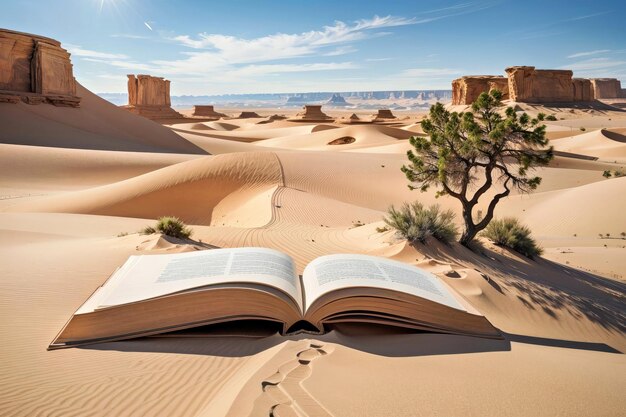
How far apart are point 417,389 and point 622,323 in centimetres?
592

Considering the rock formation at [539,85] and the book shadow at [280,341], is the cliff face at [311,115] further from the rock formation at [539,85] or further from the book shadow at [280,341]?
the book shadow at [280,341]

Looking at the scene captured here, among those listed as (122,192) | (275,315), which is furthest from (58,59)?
(275,315)

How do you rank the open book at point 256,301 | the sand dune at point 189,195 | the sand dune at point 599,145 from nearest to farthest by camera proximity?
the open book at point 256,301 < the sand dune at point 189,195 < the sand dune at point 599,145

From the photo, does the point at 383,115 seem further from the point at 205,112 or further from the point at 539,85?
the point at 205,112

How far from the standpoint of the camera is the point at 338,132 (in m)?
48.4

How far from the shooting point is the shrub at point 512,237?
9.63m

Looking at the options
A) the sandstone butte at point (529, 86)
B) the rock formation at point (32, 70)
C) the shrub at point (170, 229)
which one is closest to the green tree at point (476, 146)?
the shrub at point (170, 229)

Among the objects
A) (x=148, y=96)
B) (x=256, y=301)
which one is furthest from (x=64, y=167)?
(x=148, y=96)

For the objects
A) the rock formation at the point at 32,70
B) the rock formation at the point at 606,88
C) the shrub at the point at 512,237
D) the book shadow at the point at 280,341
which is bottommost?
the shrub at the point at 512,237

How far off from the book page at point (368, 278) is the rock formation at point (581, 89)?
86.3 metres

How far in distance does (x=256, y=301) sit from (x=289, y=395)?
126 cm

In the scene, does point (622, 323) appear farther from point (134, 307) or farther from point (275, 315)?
point (134, 307)

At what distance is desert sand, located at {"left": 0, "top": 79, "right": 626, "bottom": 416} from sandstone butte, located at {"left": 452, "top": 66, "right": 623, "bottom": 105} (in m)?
56.4

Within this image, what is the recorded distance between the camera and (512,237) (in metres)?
9.73
